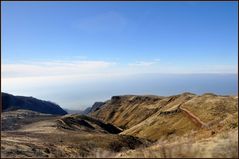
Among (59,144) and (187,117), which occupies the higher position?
(59,144)

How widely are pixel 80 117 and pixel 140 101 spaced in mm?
50409

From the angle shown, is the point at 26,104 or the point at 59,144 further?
the point at 26,104

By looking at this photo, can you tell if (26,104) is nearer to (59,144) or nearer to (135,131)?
(135,131)

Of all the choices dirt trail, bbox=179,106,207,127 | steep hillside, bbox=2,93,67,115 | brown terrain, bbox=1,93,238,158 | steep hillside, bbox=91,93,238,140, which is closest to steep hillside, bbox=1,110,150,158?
brown terrain, bbox=1,93,238,158

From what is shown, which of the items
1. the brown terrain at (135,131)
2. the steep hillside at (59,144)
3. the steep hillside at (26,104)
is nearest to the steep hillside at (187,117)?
the brown terrain at (135,131)

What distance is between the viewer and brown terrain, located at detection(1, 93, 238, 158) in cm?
1886

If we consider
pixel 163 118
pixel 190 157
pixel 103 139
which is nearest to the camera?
pixel 190 157

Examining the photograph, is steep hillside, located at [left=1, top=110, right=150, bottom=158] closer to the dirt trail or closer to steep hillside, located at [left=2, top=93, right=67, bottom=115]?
the dirt trail

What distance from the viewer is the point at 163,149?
17.0 metres

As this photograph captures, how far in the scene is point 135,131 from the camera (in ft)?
259

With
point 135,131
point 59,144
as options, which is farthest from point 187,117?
point 59,144

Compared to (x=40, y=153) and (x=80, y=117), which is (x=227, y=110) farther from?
(x=40, y=153)

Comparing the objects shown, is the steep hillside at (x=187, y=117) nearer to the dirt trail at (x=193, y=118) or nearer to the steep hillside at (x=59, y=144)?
the dirt trail at (x=193, y=118)

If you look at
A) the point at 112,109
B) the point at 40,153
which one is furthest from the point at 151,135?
the point at 112,109
